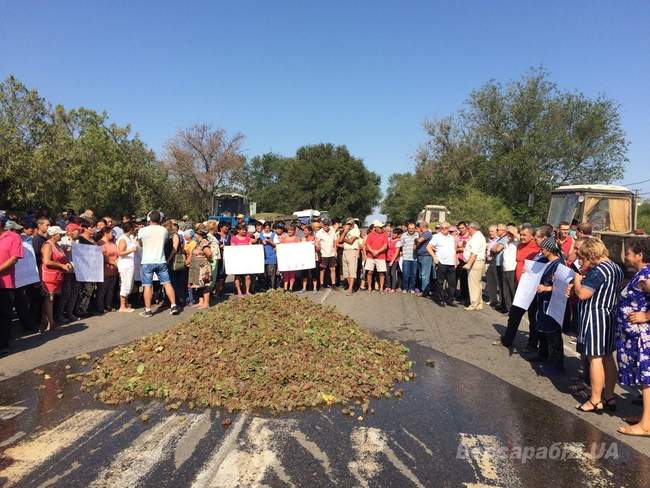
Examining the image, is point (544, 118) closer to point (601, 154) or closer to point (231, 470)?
point (601, 154)

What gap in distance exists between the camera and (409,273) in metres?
12.0

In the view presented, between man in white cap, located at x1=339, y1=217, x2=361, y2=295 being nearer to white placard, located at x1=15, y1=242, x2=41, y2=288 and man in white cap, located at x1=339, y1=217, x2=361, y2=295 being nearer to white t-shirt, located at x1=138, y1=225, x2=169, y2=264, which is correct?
white t-shirt, located at x1=138, y1=225, x2=169, y2=264

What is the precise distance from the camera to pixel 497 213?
2834cm

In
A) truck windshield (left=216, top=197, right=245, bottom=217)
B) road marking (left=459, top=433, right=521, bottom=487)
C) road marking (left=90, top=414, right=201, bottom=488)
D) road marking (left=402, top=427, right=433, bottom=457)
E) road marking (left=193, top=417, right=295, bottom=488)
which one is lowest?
road marking (left=459, top=433, right=521, bottom=487)

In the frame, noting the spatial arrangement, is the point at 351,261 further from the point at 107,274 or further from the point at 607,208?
the point at 607,208

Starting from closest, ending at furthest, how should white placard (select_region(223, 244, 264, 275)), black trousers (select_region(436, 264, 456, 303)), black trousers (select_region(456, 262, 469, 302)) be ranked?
black trousers (select_region(436, 264, 456, 303)) < black trousers (select_region(456, 262, 469, 302)) < white placard (select_region(223, 244, 264, 275))

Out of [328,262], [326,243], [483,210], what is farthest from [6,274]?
[483,210]

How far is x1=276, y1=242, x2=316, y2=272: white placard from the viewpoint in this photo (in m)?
11.9

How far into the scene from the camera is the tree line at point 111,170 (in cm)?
2553

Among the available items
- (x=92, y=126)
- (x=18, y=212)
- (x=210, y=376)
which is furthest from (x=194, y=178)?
(x=210, y=376)

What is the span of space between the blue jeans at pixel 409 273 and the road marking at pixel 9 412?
9.10 meters

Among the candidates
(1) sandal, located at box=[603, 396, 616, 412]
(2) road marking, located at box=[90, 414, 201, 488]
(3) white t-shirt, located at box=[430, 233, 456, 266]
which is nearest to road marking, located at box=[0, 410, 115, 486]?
(2) road marking, located at box=[90, 414, 201, 488]

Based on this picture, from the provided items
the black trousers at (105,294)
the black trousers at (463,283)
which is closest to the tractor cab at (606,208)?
the black trousers at (463,283)

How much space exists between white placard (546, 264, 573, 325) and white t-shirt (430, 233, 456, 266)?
452cm
